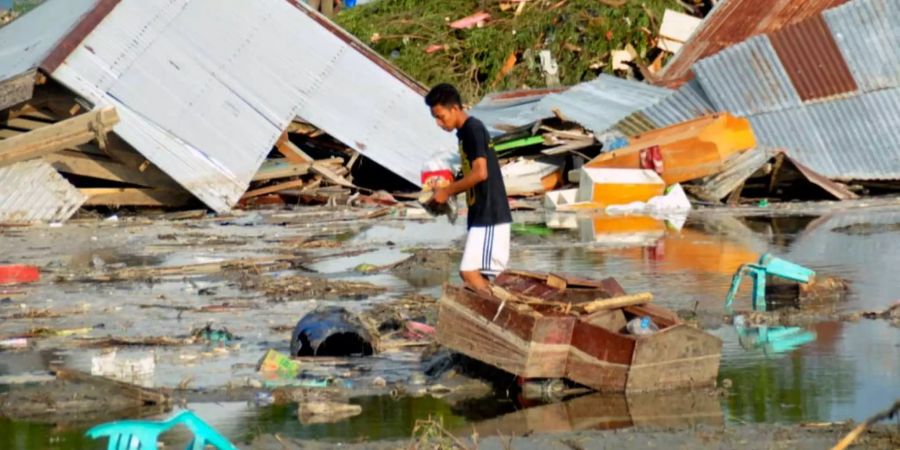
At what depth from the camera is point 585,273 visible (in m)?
13.0

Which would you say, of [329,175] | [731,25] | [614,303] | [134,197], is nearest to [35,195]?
[134,197]

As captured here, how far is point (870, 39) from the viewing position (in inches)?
830

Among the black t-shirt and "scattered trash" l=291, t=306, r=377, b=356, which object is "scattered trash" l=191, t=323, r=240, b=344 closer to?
"scattered trash" l=291, t=306, r=377, b=356

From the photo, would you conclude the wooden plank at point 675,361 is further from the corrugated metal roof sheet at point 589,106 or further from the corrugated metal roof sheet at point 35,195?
the corrugated metal roof sheet at point 589,106

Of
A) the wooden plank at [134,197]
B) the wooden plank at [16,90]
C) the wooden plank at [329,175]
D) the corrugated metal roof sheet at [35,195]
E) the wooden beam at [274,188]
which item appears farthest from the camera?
the wooden plank at [329,175]

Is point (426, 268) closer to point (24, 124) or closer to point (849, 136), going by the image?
point (849, 136)

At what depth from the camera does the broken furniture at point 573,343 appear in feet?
24.9

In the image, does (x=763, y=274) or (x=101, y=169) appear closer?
(x=763, y=274)

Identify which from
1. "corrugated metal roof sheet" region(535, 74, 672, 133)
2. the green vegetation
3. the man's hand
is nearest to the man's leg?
the man's hand

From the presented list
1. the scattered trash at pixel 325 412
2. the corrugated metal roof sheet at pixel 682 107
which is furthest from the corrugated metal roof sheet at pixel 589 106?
the scattered trash at pixel 325 412

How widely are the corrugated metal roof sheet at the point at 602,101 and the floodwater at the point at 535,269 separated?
11.2 ft

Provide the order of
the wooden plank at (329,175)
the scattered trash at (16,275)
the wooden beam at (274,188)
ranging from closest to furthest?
1. the scattered trash at (16,275)
2. the wooden beam at (274,188)
3. the wooden plank at (329,175)

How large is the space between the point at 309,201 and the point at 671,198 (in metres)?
5.77

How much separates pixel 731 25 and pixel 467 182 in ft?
60.0
